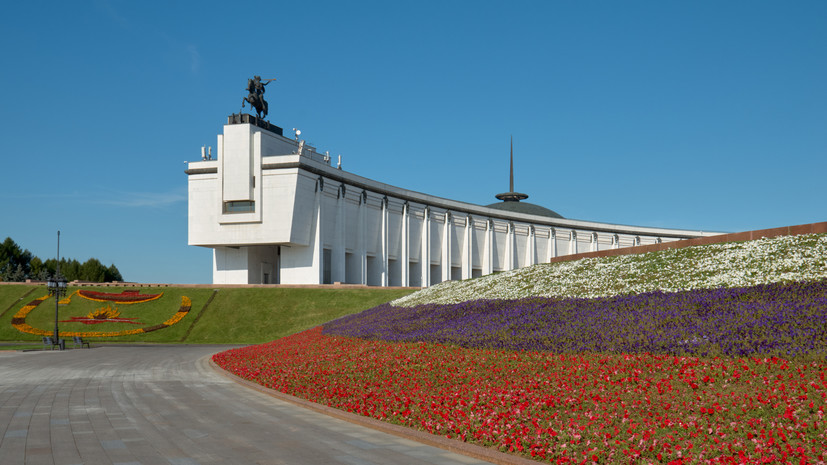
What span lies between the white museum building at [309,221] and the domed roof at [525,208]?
1555 centimetres

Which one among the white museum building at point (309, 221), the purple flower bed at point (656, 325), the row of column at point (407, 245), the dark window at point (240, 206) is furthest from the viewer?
the row of column at point (407, 245)

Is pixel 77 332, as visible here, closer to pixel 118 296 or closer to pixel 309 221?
pixel 118 296

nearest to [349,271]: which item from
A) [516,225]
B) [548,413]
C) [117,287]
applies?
[117,287]

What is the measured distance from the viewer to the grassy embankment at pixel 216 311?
153 ft

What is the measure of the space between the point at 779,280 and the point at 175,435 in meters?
18.0

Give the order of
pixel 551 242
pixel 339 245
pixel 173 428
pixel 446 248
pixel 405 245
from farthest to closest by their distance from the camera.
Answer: pixel 551 242, pixel 446 248, pixel 405 245, pixel 339 245, pixel 173 428

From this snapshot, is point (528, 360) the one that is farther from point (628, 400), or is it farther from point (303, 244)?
point (303, 244)

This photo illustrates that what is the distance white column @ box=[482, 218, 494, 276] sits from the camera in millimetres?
97312

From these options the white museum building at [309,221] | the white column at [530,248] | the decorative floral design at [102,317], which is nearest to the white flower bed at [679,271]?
the decorative floral design at [102,317]

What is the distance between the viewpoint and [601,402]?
1134 centimetres

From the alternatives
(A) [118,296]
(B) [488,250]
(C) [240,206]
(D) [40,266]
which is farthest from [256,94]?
(D) [40,266]

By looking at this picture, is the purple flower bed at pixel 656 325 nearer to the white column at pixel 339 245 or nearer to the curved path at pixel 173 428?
the curved path at pixel 173 428

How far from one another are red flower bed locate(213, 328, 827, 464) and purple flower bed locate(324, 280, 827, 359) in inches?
27.5

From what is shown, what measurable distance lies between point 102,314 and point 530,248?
68329mm
